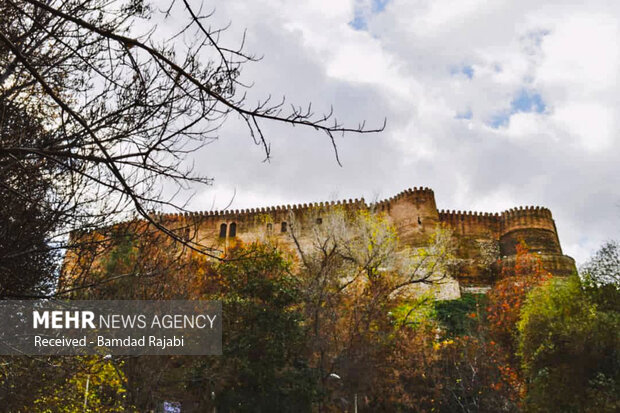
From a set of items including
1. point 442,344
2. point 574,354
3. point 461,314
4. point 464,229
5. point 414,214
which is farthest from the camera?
point 464,229

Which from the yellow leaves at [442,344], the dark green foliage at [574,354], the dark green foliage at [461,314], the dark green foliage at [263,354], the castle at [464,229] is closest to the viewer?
the dark green foliage at [574,354]

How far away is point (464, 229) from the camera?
3781cm

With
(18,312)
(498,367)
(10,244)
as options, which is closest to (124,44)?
(10,244)

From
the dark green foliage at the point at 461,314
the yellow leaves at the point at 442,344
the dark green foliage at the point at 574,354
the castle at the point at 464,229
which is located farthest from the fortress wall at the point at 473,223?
the dark green foliage at the point at 574,354

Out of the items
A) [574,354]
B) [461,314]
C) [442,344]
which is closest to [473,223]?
[461,314]

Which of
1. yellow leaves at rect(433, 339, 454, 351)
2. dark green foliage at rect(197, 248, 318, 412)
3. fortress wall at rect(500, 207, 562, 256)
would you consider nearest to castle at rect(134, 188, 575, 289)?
fortress wall at rect(500, 207, 562, 256)

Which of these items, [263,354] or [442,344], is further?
[442,344]

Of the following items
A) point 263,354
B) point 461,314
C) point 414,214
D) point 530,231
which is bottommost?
point 263,354

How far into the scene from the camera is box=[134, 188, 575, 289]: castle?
34.9m

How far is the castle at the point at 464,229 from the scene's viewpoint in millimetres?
34906

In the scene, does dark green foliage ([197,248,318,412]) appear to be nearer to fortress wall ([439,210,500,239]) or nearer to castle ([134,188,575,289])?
castle ([134,188,575,289])

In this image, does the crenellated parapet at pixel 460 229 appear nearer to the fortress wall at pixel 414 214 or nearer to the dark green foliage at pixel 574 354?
the fortress wall at pixel 414 214

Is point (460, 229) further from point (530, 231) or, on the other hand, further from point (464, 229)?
→ point (530, 231)

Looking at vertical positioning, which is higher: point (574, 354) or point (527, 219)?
point (527, 219)
